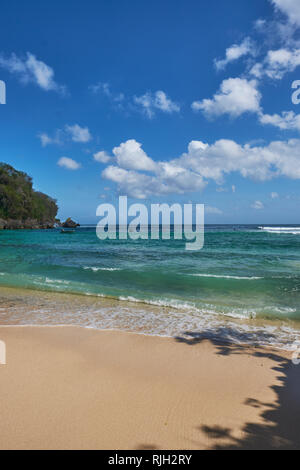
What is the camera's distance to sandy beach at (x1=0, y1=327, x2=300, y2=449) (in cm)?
300

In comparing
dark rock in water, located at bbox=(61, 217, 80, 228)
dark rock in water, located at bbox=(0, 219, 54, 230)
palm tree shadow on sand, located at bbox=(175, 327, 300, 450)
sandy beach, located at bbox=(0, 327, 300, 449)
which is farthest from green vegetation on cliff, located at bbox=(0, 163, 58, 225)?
palm tree shadow on sand, located at bbox=(175, 327, 300, 450)

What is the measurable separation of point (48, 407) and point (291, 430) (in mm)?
3109

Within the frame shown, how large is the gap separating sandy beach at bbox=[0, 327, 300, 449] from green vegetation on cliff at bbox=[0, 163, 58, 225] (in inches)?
3991

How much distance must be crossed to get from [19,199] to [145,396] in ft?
351

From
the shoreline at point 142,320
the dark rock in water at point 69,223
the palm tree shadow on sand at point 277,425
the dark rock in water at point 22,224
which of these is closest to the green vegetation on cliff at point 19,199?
the dark rock in water at point 22,224

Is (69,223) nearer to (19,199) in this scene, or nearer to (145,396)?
(19,199)

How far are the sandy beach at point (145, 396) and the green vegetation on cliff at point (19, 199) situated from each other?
10138 centimetres

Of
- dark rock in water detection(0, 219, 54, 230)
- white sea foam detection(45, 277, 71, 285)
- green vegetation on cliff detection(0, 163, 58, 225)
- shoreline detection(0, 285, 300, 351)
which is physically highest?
green vegetation on cliff detection(0, 163, 58, 225)

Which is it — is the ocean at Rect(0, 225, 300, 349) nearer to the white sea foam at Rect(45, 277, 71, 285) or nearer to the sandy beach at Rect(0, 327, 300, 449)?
the white sea foam at Rect(45, 277, 71, 285)

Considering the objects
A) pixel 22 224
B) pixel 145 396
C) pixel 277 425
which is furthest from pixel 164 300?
pixel 22 224

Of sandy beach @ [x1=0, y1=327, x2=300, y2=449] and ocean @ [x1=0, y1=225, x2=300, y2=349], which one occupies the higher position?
sandy beach @ [x1=0, y1=327, x2=300, y2=449]
